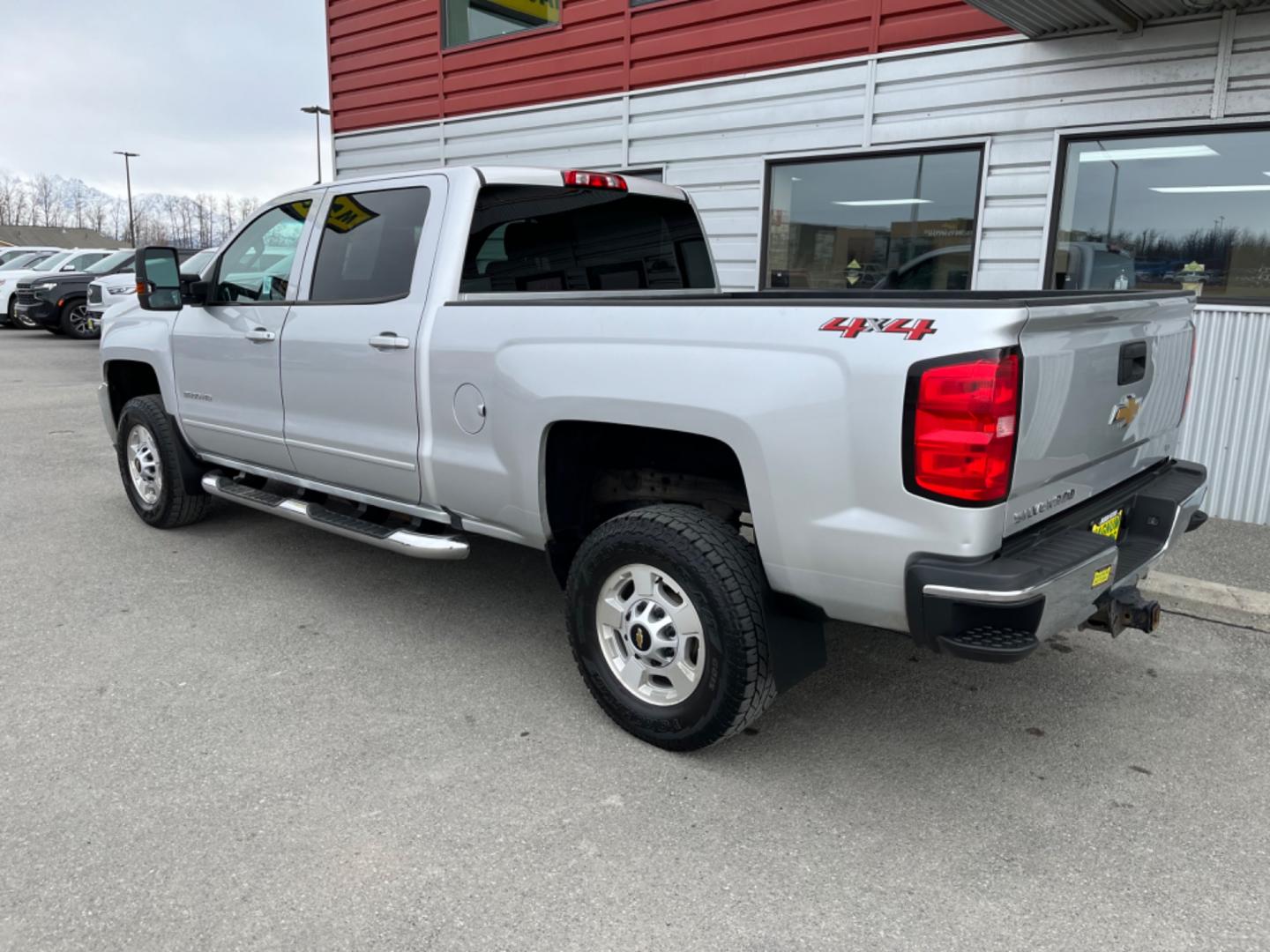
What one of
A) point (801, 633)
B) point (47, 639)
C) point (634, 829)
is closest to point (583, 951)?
point (634, 829)

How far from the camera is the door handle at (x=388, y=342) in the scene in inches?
150

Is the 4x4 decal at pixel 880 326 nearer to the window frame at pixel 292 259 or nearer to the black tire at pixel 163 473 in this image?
the window frame at pixel 292 259

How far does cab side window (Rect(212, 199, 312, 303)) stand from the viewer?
4.59 metres

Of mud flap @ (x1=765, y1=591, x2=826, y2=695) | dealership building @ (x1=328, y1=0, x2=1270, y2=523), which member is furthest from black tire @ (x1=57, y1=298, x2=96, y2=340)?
mud flap @ (x1=765, y1=591, x2=826, y2=695)

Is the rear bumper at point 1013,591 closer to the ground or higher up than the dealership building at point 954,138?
closer to the ground

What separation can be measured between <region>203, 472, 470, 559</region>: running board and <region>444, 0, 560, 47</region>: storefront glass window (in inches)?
228

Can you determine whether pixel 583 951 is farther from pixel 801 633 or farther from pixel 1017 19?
pixel 1017 19

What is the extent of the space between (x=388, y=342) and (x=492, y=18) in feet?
22.6

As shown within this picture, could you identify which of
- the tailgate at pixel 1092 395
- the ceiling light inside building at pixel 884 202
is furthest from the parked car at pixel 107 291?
the tailgate at pixel 1092 395

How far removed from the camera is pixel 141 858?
102 inches

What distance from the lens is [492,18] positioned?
31.0 feet

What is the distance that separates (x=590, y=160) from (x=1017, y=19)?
3.95 meters

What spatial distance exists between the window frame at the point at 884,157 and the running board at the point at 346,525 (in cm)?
288

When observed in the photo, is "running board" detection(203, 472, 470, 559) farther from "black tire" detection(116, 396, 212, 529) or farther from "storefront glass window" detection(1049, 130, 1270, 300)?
"storefront glass window" detection(1049, 130, 1270, 300)
